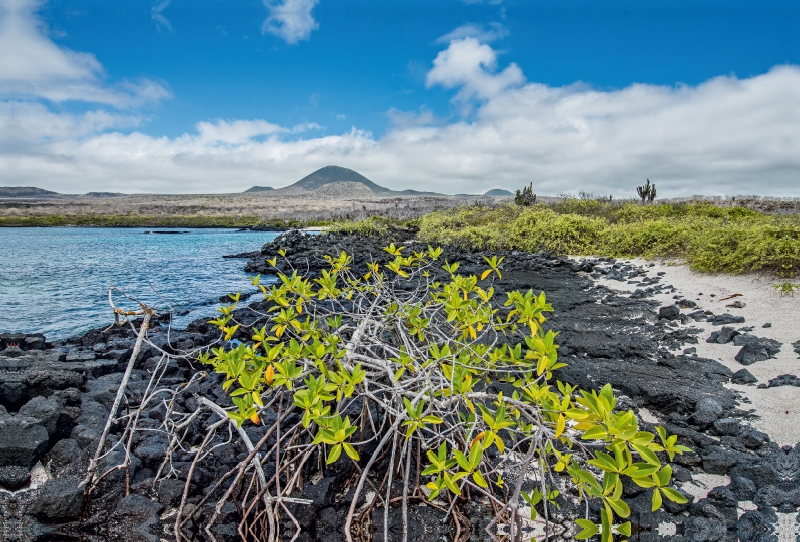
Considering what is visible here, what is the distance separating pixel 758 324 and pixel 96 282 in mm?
→ 15039

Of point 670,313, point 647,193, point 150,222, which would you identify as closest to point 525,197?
point 647,193

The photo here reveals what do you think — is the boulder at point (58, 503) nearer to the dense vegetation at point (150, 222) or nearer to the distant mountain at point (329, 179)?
the dense vegetation at point (150, 222)

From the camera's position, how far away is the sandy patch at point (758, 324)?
3.40 meters

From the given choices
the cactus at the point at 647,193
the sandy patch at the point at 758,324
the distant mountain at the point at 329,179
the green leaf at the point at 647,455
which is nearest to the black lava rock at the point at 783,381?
the sandy patch at the point at 758,324

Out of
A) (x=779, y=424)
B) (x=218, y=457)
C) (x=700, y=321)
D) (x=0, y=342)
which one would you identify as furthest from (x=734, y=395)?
(x=0, y=342)

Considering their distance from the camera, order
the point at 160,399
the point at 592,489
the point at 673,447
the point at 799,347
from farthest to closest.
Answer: the point at 799,347
the point at 160,399
the point at 673,447
the point at 592,489

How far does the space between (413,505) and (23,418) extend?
280 centimetres

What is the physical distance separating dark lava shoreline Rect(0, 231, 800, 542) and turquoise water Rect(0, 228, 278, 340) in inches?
43.2

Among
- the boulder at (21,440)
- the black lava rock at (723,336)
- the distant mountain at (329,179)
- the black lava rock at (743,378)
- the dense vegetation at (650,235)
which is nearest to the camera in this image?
the boulder at (21,440)

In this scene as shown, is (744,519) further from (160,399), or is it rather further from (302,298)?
(160,399)

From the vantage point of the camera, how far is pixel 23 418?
306 centimetres

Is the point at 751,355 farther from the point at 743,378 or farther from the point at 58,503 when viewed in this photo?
the point at 58,503

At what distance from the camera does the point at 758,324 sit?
551 centimetres

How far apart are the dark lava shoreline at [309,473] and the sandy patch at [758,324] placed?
0.61 ft
